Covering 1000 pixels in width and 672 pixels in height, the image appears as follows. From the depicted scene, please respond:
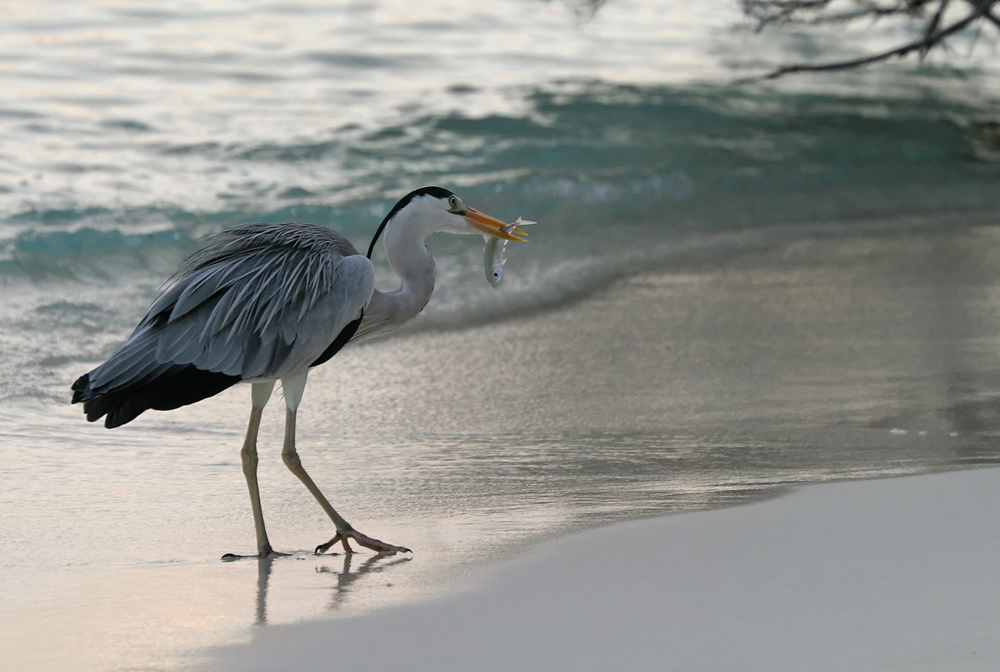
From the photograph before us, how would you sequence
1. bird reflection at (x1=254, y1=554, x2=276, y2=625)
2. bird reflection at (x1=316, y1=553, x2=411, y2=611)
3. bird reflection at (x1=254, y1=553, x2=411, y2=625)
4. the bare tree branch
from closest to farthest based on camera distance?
bird reflection at (x1=254, y1=554, x2=276, y2=625), bird reflection at (x1=254, y1=553, x2=411, y2=625), bird reflection at (x1=316, y1=553, x2=411, y2=611), the bare tree branch

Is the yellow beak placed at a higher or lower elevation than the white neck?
higher

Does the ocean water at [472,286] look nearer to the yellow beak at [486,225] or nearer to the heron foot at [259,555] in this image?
the heron foot at [259,555]

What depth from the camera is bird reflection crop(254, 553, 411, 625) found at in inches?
121

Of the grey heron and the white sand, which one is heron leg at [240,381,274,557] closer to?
the grey heron

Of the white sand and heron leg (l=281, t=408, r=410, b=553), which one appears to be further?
heron leg (l=281, t=408, r=410, b=553)

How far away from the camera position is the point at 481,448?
454 cm

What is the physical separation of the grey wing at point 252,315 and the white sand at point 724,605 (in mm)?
994

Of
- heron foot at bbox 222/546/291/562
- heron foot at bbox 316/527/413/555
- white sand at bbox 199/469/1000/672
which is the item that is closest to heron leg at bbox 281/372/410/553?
heron foot at bbox 316/527/413/555

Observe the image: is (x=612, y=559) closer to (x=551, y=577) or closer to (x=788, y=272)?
(x=551, y=577)

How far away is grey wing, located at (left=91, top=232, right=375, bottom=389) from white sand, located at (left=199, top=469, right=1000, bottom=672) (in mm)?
994

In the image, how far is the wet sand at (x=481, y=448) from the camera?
10.4ft

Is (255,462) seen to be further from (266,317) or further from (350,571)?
(350,571)

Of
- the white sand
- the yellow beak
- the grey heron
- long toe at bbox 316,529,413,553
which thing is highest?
the yellow beak

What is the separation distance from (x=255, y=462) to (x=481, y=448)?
1061mm
